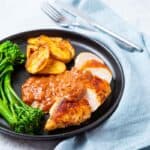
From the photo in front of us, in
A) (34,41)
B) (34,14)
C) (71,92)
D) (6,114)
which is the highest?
(34,14)

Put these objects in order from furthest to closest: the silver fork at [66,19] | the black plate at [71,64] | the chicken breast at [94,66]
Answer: the silver fork at [66,19] → the chicken breast at [94,66] → the black plate at [71,64]

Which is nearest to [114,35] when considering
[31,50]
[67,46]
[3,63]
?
[67,46]

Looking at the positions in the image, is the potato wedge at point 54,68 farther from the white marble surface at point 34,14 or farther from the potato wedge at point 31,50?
the white marble surface at point 34,14

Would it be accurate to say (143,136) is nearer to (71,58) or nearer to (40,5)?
(71,58)

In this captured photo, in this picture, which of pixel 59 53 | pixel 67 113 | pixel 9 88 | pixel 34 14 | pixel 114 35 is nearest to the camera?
pixel 67 113

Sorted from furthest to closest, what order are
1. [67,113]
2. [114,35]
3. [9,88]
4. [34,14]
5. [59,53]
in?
[34,14] → [114,35] → [59,53] → [9,88] → [67,113]

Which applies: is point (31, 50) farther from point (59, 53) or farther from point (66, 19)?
point (66, 19)

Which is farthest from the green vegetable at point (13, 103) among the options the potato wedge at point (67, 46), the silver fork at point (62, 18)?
the silver fork at point (62, 18)
